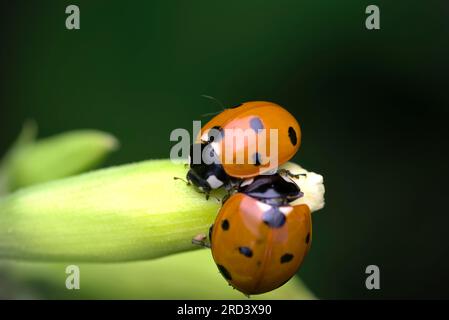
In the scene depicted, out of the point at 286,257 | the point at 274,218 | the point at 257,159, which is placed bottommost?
the point at 286,257

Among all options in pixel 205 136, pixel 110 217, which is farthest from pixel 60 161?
pixel 205 136

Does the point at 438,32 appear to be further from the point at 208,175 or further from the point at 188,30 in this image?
the point at 208,175

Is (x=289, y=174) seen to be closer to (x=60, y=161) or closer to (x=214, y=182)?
(x=214, y=182)

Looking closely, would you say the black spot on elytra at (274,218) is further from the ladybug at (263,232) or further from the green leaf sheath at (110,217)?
the green leaf sheath at (110,217)

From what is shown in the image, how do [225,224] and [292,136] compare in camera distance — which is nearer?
[225,224]

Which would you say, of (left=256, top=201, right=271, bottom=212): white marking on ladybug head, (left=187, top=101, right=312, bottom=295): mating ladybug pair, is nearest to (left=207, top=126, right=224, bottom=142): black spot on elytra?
(left=187, top=101, right=312, bottom=295): mating ladybug pair

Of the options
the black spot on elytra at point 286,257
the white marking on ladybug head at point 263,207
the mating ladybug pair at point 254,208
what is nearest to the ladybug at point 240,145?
the mating ladybug pair at point 254,208
